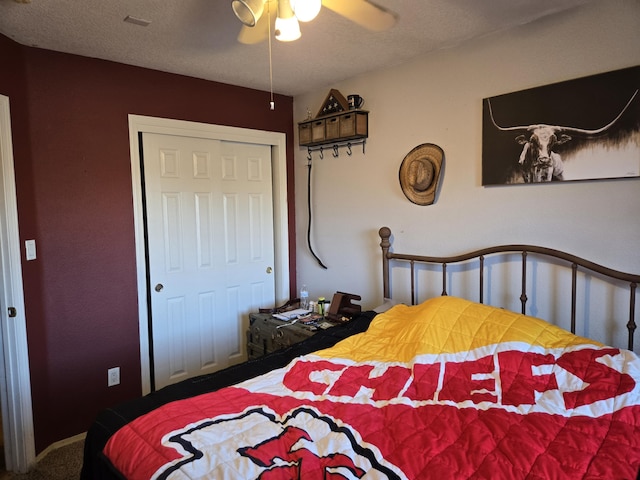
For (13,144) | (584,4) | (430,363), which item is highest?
(584,4)

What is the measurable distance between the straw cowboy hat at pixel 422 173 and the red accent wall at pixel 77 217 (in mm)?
1594

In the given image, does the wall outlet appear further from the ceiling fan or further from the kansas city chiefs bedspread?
the ceiling fan

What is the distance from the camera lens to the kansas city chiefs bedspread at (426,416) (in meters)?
1.23

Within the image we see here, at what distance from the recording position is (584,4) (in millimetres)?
1947

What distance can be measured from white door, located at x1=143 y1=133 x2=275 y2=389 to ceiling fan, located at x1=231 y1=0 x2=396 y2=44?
1.07m

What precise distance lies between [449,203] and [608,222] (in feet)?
2.69

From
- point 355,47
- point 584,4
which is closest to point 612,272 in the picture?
point 584,4

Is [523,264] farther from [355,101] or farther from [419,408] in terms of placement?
[355,101]

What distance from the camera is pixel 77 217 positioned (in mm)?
2545

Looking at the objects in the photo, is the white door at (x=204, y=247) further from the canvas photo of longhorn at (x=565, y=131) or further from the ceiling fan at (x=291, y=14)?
the canvas photo of longhorn at (x=565, y=131)

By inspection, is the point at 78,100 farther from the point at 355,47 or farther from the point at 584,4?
the point at 584,4

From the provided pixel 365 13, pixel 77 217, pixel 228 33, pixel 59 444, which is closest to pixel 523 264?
pixel 365 13

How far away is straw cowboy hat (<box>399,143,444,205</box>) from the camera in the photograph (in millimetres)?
2561

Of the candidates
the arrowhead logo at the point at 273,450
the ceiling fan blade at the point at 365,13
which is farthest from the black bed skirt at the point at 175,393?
the ceiling fan blade at the point at 365,13
